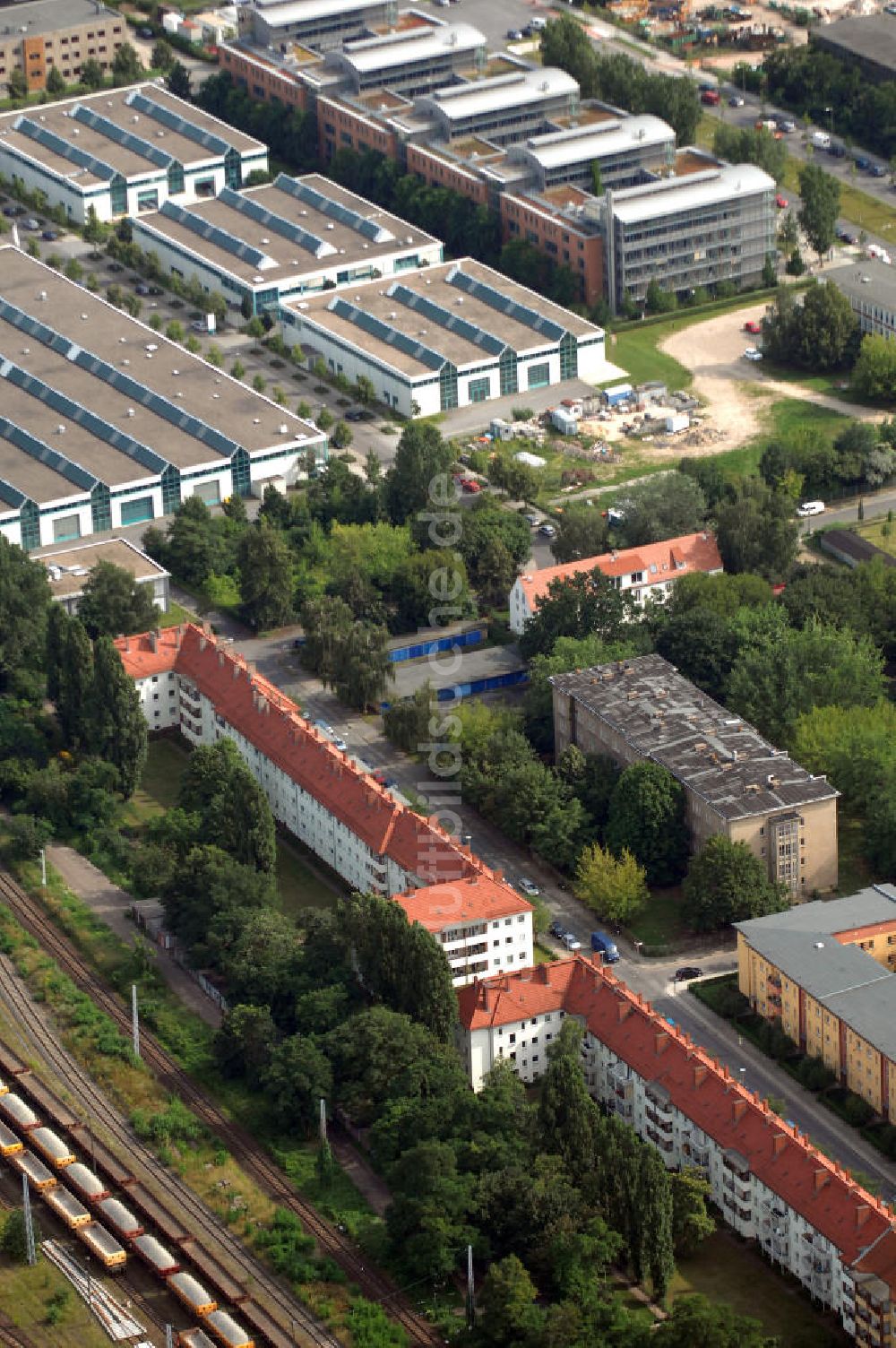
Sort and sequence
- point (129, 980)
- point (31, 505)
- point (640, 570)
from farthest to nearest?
point (31, 505) < point (640, 570) < point (129, 980)

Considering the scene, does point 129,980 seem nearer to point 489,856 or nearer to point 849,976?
point 489,856

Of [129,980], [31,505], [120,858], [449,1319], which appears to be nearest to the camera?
[449,1319]

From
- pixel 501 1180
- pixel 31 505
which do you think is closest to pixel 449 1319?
pixel 501 1180

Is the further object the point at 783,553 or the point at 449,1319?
the point at 783,553

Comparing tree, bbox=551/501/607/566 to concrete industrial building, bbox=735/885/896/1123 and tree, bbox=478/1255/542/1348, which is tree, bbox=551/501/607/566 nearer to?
concrete industrial building, bbox=735/885/896/1123

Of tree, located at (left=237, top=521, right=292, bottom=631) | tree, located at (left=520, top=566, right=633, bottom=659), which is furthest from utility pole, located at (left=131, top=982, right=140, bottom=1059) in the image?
tree, located at (left=237, top=521, right=292, bottom=631)

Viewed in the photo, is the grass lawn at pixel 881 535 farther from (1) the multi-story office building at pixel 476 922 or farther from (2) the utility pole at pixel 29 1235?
(2) the utility pole at pixel 29 1235

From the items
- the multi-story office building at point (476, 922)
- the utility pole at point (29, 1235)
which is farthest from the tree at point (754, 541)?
the utility pole at point (29, 1235)
